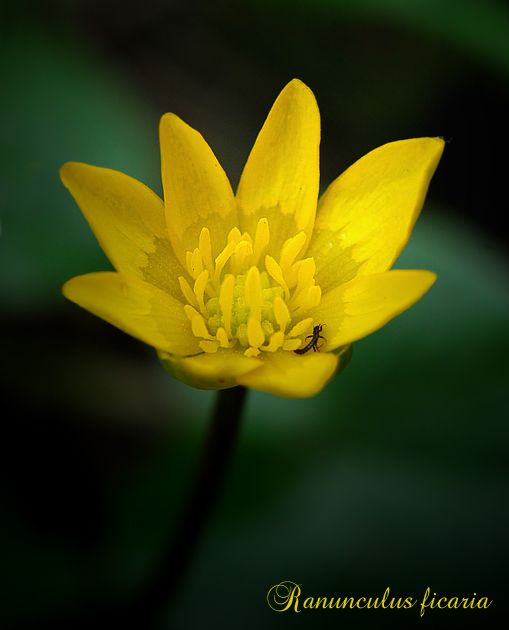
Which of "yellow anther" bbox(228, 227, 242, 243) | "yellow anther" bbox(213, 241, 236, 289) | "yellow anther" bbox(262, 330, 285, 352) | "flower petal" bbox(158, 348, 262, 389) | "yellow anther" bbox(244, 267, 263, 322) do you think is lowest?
"flower petal" bbox(158, 348, 262, 389)

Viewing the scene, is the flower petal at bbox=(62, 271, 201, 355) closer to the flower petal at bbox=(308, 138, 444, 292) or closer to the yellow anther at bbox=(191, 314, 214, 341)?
the yellow anther at bbox=(191, 314, 214, 341)

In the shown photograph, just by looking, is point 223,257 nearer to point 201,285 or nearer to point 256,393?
point 201,285

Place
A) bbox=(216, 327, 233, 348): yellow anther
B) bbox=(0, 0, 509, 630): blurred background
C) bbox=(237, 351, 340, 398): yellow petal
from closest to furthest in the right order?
bbox=(237, 351, 340, 398): yellow petal
bbox=(216, 327, 233, 348): yellow anther
bbox=(0, 0, 509, 630): blurred background

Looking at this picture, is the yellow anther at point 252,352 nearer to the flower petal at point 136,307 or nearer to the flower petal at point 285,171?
the flower petal at point 136,307

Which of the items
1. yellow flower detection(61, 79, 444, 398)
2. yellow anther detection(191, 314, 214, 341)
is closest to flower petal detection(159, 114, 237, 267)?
yellow flower detection(61, 79, 444, 398)

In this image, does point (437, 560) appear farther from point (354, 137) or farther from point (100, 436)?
point (354, 137)

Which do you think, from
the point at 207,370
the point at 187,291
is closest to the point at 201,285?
the point at 187,291
